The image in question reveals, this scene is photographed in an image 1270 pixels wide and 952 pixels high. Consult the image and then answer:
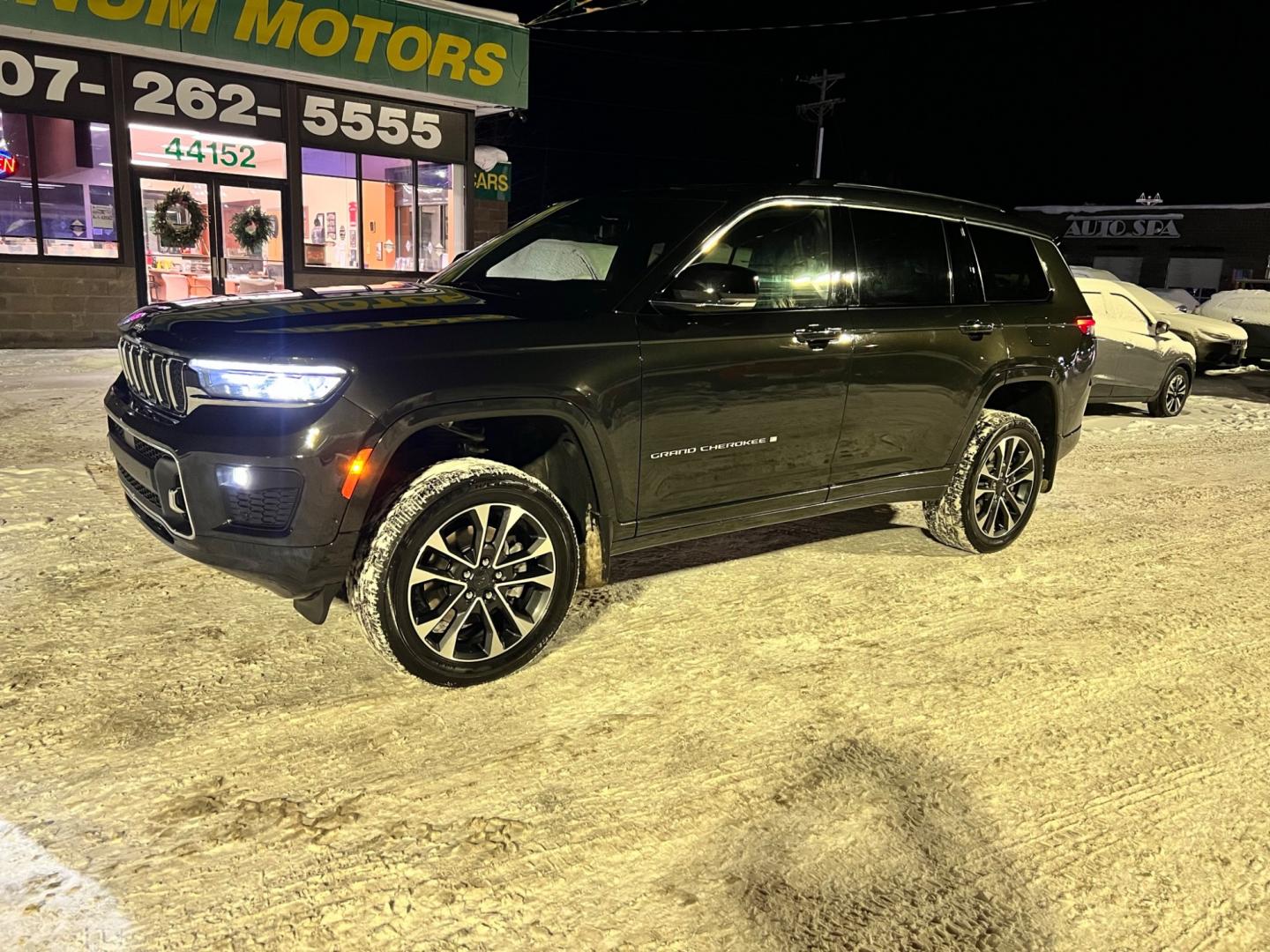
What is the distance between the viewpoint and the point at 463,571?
3582 mm

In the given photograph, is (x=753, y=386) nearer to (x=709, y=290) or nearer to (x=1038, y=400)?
(x=709, y=290)

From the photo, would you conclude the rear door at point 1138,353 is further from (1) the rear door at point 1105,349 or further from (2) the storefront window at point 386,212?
(2) the storefront window at point 386,212

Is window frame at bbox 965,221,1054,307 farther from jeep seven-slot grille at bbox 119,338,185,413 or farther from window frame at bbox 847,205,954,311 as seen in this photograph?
jeep seven-slot grille at bbox 119,338,185,413

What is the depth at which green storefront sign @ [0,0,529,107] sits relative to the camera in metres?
13.2

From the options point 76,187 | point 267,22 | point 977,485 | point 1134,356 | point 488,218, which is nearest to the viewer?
point 977,485

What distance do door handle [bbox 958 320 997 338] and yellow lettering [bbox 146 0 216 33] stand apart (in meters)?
13.2

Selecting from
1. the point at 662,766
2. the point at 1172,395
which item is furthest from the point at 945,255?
the point at 1172,395

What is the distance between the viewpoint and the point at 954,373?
16.7 ft

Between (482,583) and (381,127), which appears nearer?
(482,583)

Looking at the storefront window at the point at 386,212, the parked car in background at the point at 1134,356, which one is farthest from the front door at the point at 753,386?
the storefront window at the point at 386,212

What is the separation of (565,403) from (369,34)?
565 inches

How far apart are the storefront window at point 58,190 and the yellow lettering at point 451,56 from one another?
5299 mm

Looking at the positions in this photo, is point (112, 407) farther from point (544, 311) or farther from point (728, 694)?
point (728, 694)

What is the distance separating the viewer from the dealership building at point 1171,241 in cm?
3947
